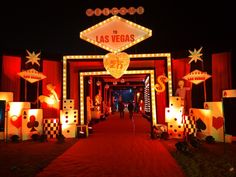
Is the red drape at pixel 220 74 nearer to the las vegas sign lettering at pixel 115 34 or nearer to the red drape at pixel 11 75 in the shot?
the las vegas sign lettering at pixel 115 34

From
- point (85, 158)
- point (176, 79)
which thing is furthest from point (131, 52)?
point (85, 158)

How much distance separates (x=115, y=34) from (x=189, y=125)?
479 centimetres

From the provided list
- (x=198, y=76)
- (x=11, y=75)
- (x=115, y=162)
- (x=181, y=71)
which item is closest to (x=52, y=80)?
(x=11, y=75)

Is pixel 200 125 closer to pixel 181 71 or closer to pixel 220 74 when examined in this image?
pixel 220 74

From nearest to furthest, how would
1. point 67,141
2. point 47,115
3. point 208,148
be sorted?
point 208,148 < point 67,141 < point 47,115

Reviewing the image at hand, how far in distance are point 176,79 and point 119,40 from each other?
9.88 feet

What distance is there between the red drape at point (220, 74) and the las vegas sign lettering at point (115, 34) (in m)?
2.85

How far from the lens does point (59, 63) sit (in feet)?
34.1

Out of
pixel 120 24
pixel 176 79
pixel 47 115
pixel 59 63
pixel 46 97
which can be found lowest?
pixel 47 115

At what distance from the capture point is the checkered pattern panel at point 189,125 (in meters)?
7.11

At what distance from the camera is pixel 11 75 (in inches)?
363

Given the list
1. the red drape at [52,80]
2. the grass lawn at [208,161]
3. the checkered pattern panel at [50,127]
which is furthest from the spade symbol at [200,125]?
the red drape at [52,80]

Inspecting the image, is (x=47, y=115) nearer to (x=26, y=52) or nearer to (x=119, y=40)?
(x=26, y=52)

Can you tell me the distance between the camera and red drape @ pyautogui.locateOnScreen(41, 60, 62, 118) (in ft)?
32.6
